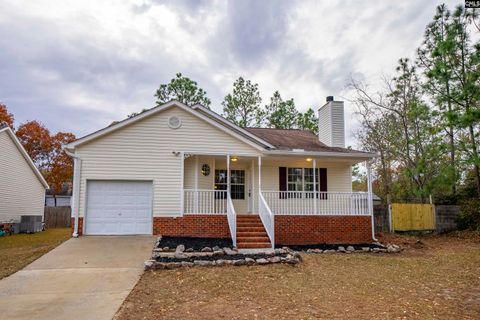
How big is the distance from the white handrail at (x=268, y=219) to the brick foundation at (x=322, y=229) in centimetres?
75

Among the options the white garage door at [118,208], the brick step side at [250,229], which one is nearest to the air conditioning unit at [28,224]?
the white garage door at [118,208]

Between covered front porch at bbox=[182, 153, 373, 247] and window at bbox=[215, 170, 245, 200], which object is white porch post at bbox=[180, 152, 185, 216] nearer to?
covered front porch at bbox=[182, 153, 373, 247]

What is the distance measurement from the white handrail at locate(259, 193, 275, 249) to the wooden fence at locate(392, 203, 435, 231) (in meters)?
7.58

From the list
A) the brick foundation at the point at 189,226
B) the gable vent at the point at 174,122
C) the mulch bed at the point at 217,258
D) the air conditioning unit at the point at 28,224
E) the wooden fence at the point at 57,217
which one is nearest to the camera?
the mulch bed at the point at 217,258

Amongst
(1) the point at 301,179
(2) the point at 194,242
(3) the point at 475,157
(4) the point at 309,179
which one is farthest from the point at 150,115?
(3) the point at 475,157

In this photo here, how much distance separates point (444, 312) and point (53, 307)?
20.6 ft

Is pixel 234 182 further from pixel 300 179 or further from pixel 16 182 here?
pixel 16 182

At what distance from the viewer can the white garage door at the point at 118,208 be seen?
12.4 metres

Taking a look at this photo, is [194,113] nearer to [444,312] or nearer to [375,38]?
[375,38]

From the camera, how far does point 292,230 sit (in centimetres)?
1306

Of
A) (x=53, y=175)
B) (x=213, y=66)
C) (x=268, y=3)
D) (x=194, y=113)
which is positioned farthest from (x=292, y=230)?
(x=53, y=175)

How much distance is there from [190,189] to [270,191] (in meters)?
3.11

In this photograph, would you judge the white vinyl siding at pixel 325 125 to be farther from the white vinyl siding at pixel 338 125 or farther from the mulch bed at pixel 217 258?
the mulch bed at pixel 217 258

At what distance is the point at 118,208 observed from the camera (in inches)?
498
